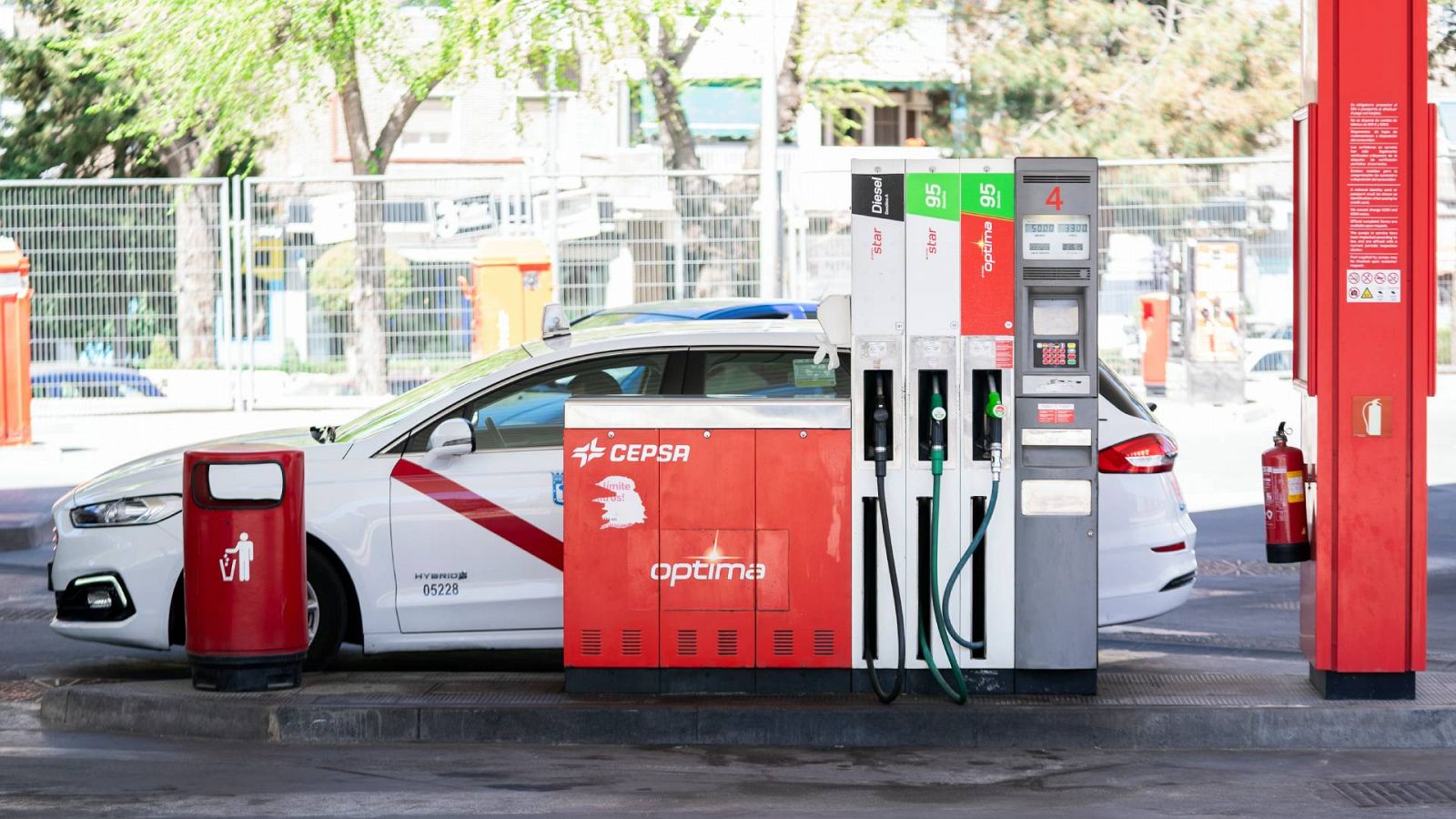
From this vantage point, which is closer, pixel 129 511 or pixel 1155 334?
pixel 129 511

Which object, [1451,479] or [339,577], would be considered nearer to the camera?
[339,577]

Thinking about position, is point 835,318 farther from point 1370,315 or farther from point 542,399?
point 1370,315

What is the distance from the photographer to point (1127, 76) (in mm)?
Answer: 36500

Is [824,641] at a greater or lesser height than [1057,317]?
lesser

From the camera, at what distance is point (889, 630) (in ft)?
23.6

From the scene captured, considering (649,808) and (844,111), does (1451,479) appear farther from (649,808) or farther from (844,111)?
(844,111)

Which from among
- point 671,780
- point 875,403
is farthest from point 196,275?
point 671,780

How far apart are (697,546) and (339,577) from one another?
1710 mm

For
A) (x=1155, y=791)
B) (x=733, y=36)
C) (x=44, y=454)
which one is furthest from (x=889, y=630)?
(x=733, y=36)

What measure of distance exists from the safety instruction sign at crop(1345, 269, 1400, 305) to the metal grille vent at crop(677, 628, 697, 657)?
279cm

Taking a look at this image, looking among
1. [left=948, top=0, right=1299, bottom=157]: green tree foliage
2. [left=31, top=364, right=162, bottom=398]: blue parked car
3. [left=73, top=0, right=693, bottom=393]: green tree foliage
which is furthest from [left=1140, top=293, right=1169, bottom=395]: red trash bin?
[left=948, top=0, right=1299, bottom=157]: green tree foliage

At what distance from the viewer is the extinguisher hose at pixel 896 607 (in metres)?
7.03

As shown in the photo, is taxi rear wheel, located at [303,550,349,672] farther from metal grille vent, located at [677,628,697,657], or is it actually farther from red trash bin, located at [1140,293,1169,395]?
red trash bin, located at [1140,293,1169,395]

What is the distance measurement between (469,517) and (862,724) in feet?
6.28
